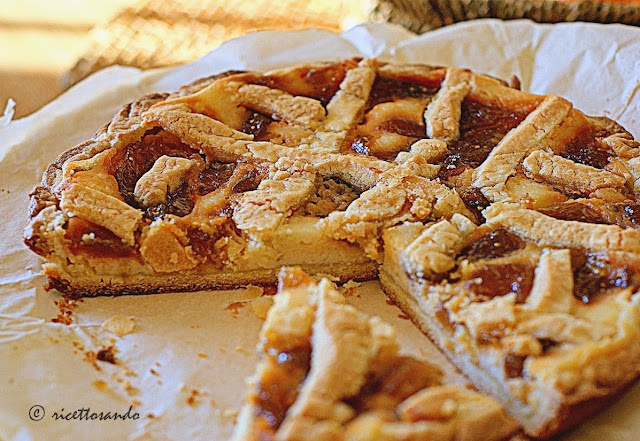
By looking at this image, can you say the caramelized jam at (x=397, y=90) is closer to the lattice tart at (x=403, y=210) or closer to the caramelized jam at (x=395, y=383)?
the lattice tart at (x=403, y=210)

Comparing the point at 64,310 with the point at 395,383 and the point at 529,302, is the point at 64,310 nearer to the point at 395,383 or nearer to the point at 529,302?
the point at 395,383

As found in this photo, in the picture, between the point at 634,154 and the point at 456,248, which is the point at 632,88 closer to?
the point at 634,154

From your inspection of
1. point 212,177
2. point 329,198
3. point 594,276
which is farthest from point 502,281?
point 212,177

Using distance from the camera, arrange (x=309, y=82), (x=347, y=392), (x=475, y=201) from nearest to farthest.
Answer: (x=347, y=392)
(x=475, y=201)
(x=309, y=82)

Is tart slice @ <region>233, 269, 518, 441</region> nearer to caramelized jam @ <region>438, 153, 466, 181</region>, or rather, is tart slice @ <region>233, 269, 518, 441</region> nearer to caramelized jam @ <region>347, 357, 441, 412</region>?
caramelized jam @ <region>347, 357, 441, 412</region>

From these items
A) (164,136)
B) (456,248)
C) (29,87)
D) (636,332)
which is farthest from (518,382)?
(29,87)

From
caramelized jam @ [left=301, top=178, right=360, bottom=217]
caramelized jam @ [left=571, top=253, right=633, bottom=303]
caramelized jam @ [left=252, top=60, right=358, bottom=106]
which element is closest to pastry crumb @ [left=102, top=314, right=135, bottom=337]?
caramelized jam @ [left=301, top=178, right=360, bottom=217]

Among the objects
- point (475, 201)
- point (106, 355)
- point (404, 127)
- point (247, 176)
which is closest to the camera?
point (106, 355)

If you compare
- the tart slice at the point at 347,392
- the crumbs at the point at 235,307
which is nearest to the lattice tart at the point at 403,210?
the crumbs at the point at 235,307
